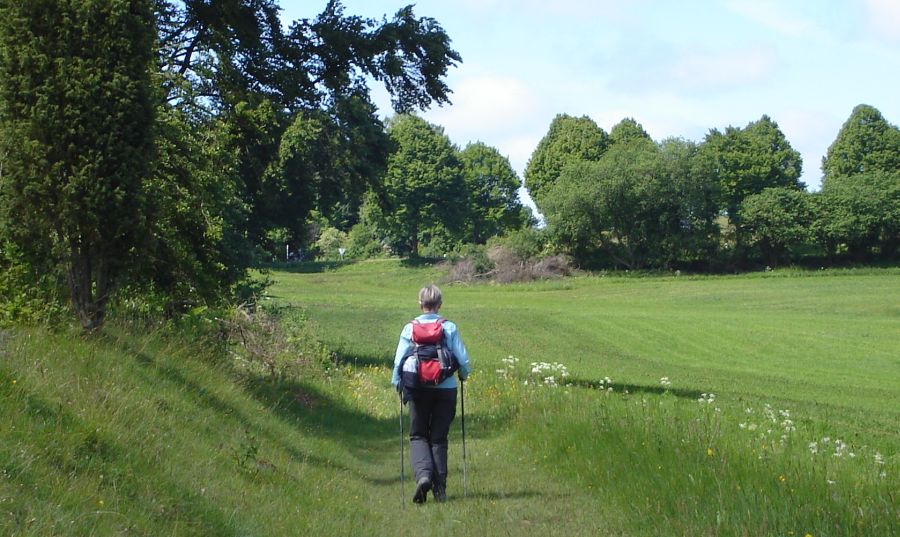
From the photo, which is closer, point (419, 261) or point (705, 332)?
point (705, 332)

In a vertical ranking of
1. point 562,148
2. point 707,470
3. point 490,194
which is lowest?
point 707,470

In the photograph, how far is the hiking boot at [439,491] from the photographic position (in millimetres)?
9414

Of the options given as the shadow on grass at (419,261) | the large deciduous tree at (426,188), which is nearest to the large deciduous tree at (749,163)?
the large deciduous tree at (426,188)

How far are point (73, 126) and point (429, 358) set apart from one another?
4.49m

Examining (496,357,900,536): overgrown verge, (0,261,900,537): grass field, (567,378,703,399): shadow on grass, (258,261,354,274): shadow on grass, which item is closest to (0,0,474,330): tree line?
(0,261,900,537): grass field

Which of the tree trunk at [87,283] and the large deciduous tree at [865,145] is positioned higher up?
the large deciduous tree at [865,145]

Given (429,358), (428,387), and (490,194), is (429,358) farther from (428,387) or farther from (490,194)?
(490,194)

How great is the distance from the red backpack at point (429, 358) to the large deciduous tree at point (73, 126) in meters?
3.54

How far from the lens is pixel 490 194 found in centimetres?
11400

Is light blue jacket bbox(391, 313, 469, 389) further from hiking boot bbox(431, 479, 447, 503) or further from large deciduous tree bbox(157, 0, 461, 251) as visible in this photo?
large deciduous tree bbox(157, 0, 461, 251)

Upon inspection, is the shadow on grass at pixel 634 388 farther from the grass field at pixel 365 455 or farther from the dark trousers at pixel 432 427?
the dark trousers at pixel 432 427

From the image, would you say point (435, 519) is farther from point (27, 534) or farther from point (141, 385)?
point (27, 534)

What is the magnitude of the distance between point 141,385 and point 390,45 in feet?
56.7

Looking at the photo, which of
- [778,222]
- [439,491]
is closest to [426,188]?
[778,222]
